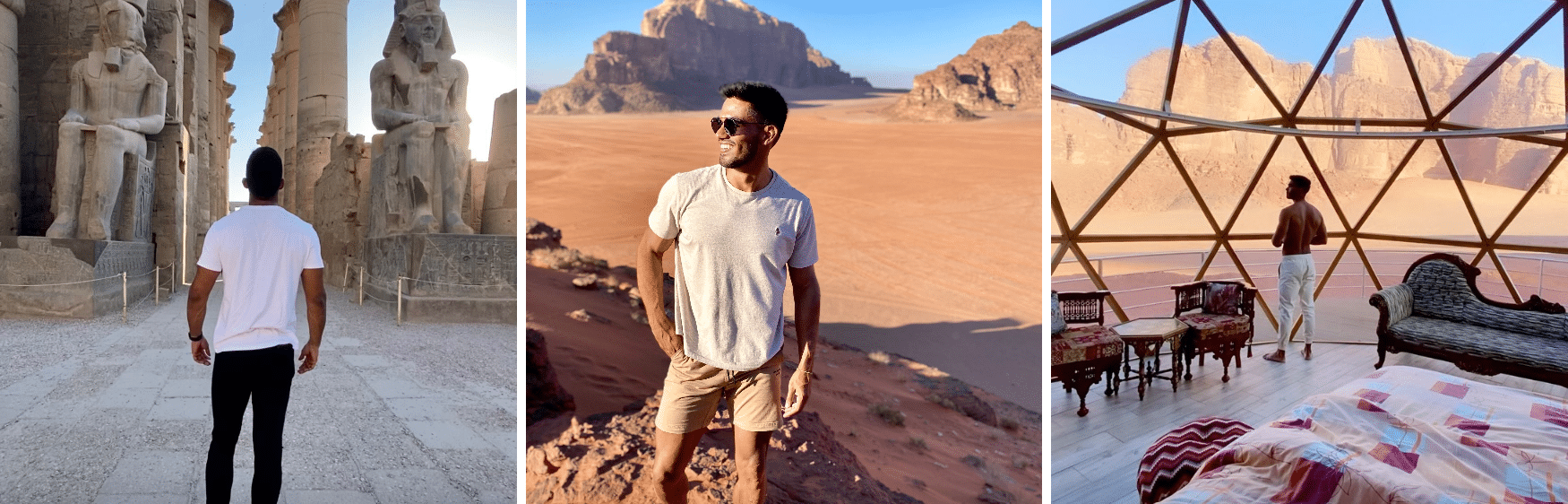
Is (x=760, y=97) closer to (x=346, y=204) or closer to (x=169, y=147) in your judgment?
(x=169, y=147)

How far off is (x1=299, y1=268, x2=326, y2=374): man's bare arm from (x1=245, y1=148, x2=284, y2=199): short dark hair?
29cm

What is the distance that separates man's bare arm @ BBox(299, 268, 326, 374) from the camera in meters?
2.66

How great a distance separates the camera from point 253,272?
8.18 feet

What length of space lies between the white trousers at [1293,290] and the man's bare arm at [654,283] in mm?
6389

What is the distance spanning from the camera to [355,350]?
6.26 metres

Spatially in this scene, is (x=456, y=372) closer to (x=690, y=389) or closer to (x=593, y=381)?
(x=593, y=381)

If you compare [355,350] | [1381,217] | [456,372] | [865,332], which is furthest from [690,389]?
[1381,217]

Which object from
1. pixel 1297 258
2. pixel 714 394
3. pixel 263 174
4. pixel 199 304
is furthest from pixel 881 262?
pixel 1297 258

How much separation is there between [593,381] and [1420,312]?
7.27 m

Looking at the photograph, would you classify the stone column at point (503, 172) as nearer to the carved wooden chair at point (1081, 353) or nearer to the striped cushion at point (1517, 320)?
the carved wooden chair at point (1081, 353)

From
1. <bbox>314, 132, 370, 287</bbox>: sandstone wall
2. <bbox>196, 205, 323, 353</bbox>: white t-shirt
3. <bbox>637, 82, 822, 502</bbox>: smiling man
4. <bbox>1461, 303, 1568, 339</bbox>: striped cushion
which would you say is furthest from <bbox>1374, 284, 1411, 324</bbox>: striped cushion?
<bbox>314, 132, 370, 287</bbox>: sandstone wall

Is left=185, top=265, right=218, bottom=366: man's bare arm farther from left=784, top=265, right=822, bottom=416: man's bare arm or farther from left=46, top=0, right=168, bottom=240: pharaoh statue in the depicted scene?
left=46, top=0, right=168, bottom=240: pharaoh statue

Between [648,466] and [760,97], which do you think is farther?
[648,466]

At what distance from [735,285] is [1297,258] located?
6413 mm
